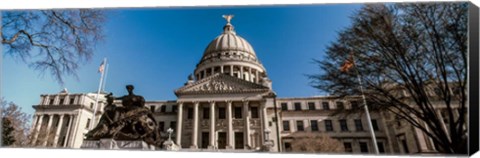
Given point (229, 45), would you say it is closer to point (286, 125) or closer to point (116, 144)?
point (286, 125)

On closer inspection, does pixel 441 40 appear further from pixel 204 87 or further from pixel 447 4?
pixel 204 87

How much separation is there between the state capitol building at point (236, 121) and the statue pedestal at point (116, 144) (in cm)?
1807

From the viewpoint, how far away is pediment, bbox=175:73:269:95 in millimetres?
36250

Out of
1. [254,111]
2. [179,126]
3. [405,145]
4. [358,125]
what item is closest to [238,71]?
[254,111]

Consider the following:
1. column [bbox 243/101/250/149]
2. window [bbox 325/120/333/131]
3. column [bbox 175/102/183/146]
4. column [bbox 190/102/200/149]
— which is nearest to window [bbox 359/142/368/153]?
window [bbox 325/120/333/131]

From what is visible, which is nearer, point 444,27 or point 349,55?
point 444,27

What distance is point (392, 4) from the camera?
11.4 metres

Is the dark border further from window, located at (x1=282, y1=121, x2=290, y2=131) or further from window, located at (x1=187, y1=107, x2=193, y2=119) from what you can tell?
window, located at (x1=187, y1=107, x2=193, y2=119)

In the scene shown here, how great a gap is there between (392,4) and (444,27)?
2.15 metres

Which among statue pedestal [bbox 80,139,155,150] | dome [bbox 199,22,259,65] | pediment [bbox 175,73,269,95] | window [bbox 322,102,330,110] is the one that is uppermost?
dome [bbox 199,22,259,65]

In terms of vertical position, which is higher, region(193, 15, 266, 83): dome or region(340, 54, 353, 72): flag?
region(193, 15, 266, 83): dome

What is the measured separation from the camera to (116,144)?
1386 cm

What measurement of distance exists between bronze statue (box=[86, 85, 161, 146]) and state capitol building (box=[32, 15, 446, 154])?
1723 centimetres

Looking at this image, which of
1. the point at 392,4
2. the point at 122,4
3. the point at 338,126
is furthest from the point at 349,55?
the point at 338,126
